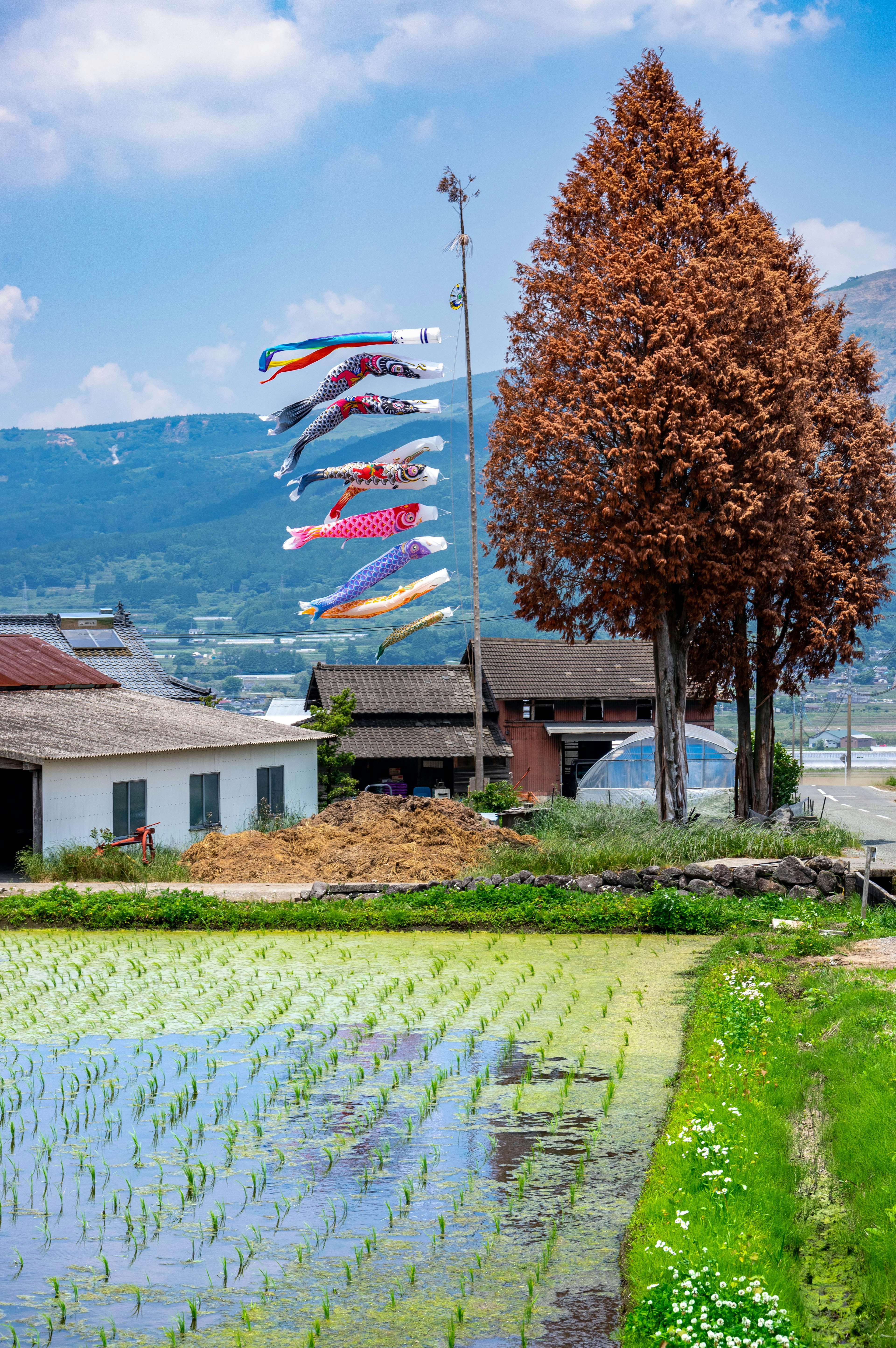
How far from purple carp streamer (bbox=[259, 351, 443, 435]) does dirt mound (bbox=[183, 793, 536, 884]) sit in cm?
1133

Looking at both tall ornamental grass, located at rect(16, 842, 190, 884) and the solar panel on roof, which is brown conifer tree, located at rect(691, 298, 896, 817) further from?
the solar panel on roof

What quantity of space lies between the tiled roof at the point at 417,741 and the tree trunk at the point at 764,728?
1782 cm

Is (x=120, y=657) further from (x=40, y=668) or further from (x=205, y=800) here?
(x=205, y=800)

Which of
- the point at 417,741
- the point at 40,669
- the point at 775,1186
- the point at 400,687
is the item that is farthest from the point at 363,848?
the point at 400,687

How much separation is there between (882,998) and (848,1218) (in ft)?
14.5

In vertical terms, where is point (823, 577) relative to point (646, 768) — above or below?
above

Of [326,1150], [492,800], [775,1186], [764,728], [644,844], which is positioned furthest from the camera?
[492,800]

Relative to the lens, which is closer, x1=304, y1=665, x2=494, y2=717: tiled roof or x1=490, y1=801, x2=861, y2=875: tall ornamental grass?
x1=490, y1=801, x2=861, y2=875: tall ornamental grass

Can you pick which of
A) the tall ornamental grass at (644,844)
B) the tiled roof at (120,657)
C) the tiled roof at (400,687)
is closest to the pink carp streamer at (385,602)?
the tiled roof at (120,657)

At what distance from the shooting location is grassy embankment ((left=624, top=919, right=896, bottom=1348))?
5168 millimetres

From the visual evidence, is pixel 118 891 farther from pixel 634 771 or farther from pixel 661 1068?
pixel 634 771

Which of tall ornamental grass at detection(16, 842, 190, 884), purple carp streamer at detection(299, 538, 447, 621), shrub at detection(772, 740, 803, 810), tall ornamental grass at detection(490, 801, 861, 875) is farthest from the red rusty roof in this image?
shrub at detection(772, 740, 803, 810)

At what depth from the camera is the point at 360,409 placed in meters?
33.3

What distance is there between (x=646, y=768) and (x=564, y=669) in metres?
18.3
